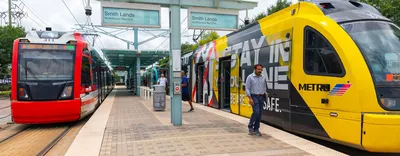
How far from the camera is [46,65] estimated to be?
27.5 feet

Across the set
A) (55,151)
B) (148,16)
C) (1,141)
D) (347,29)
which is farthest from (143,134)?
(347,29)

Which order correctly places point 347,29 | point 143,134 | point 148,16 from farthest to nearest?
point 148,16, point 143,134, point 347,29

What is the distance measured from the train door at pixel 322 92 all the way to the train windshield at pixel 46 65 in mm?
6609

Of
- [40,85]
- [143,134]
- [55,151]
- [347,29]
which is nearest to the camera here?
[347,29]

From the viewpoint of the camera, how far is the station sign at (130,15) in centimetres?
709

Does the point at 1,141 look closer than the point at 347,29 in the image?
No

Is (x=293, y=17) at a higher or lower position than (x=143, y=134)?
higher

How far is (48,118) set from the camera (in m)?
8.14

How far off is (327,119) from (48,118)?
24.5 ft

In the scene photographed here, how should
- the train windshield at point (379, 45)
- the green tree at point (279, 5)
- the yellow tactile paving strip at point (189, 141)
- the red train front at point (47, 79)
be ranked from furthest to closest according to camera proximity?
1. the green tree at point (279, 5)
2. the red train front at point (47, 79)
3. the yellow tactile paving strip at point (189, 141)
4. the train windshield at point (379, 45)

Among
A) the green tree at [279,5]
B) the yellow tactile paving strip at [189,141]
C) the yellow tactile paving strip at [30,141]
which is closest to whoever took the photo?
the yellow tactile paving strip at [189,141]

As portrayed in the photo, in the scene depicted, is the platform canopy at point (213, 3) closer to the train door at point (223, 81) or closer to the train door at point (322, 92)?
the train door at point (223, 81)

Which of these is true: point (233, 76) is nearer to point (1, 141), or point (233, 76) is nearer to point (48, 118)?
point (48, 118)

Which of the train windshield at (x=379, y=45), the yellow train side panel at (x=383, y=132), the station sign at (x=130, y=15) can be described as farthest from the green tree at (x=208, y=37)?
the yellow train side panel at (x=383, y=132)
